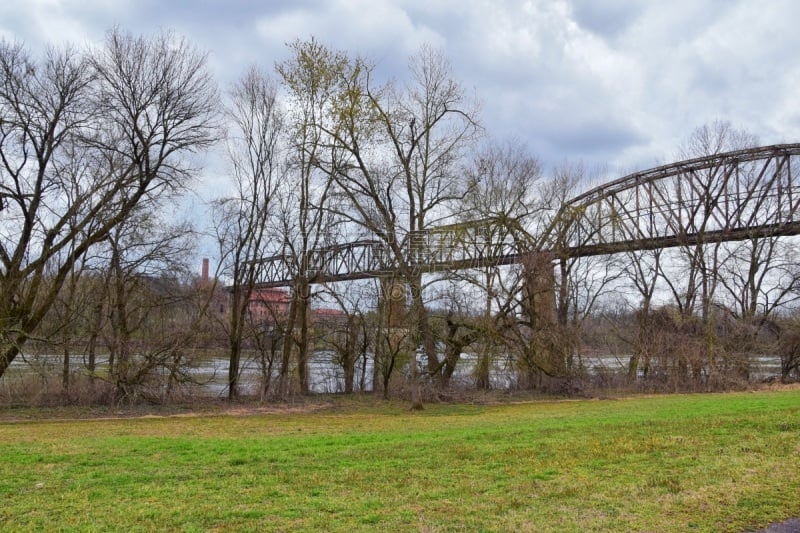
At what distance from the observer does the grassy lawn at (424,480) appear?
18.4 feet

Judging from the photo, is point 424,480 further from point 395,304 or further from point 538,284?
point 538,284

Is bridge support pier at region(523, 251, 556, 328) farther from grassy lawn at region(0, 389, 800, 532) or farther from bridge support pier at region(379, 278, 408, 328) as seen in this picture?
grassy lawn at region(0, 389, 800, 532)

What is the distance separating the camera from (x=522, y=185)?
35375mm

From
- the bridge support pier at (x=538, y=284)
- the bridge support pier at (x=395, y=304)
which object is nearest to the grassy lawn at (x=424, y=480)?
the bridge support pier at (x=395, y=304)

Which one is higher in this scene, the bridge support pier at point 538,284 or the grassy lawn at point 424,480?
the bridge support pier at point 538,284

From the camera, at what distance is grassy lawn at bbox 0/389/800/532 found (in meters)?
5.61

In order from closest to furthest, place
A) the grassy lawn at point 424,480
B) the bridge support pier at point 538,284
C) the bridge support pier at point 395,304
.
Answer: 1. the grassy lawn at point 424,480
2. the bridge support pier at point 395,304
3. the bridge support pier at point 538,284

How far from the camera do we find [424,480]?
7.21m

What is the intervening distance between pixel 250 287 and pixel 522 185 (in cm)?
1675

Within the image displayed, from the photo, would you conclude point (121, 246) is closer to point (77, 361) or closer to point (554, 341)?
point (77, 361)

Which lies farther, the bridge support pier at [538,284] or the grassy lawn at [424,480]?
the bridge support pier at [538,284]

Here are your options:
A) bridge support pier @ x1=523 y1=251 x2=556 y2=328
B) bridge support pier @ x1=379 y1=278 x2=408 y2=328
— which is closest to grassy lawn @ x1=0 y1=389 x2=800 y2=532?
bridge support pier @ x1=379 y1=278 x2=408 y2=328

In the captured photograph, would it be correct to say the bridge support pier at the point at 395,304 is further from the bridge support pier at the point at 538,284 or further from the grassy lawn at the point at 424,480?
the grassy lawn at the point at 424,480

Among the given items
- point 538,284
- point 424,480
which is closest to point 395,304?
point 538,284
